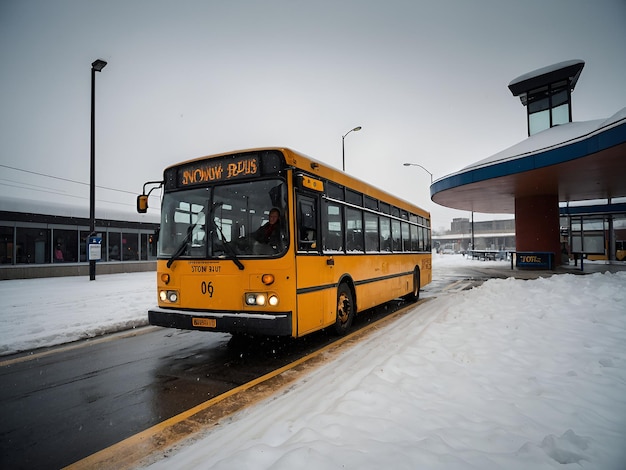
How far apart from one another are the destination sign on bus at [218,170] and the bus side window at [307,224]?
35.8 inches

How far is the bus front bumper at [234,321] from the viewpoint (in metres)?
5.02

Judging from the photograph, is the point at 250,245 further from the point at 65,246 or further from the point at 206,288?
the point at 65,246

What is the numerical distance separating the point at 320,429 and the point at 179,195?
4505 mm

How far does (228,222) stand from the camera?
5609mm

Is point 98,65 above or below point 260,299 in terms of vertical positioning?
above

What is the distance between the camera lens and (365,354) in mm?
5562

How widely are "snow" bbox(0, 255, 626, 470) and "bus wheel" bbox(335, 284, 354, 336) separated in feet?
2.04

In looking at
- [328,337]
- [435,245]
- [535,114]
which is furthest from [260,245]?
[435,245]

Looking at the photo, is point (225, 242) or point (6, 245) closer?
point (225, 242)

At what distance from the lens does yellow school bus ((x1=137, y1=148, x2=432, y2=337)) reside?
17.2 ft

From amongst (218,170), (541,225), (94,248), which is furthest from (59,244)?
(541,225)

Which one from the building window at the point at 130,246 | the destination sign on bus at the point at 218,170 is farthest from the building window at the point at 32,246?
the destination sign on bus at the point at 218,170

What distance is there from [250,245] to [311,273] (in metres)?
1.13

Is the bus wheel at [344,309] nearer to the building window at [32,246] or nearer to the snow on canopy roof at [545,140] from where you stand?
the snow on canopy roof at [545,140]
